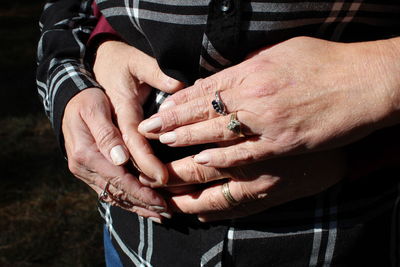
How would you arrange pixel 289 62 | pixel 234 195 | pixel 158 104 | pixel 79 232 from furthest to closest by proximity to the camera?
pixel 79 232 < pixel 158 104 < pixel 234 195 < pixel 289 62

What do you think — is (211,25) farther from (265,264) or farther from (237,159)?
(265,264)

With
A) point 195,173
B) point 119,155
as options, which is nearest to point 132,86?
point 119,155

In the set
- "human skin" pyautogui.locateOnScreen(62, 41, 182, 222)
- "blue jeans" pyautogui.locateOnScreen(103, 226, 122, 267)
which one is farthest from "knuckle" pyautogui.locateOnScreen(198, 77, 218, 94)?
"blue jeans" pyautogui.locateOnScreen(103, 226, 122, 267)

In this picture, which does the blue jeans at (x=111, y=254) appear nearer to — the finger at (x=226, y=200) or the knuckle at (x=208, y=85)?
the finger at (x=226, y=200)

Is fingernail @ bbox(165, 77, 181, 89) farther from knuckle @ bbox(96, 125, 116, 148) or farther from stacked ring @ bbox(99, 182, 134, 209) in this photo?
stacked ring @ bbox(99, 182, 134, 209)

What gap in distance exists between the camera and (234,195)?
39.6 inches

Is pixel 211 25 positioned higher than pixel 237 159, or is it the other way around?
pixel 211 25

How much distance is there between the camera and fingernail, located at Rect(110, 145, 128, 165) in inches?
41.9

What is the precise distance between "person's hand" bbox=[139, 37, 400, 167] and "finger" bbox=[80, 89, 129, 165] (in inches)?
8.8

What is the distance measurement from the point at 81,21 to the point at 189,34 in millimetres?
491

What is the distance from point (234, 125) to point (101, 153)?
0.36 meters

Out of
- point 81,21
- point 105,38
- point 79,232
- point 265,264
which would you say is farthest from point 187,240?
point 79,232

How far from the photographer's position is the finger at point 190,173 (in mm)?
1000

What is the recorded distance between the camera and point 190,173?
1007 mm
